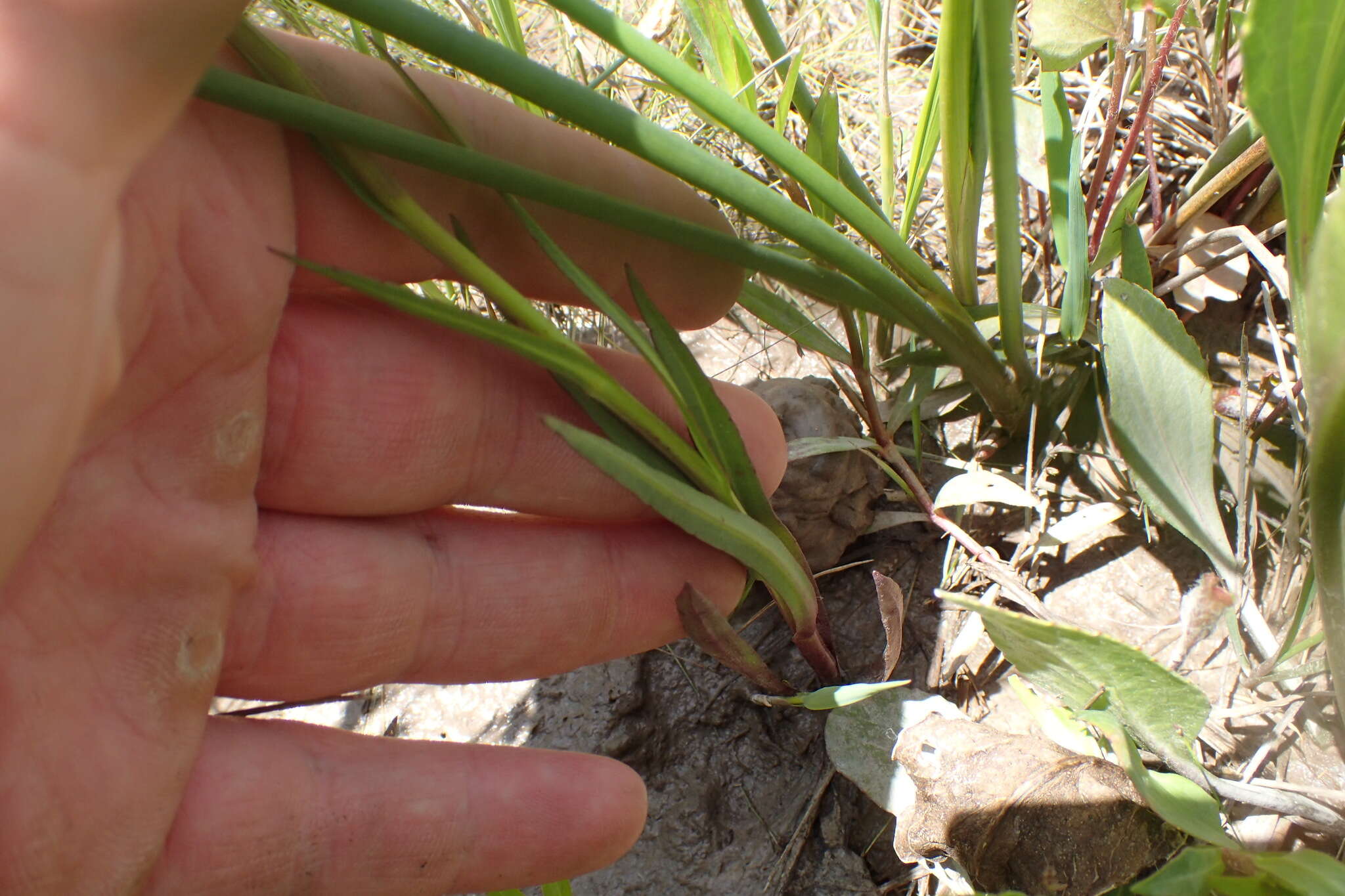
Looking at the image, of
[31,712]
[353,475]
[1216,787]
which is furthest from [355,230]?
[1216,787]

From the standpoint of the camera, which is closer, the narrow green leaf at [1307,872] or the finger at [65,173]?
the finger at [65,173]

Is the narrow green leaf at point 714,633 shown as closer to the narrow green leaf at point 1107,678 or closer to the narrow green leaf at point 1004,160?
the narrow green leaf at point 1107,678

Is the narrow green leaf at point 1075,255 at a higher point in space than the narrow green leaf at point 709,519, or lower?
higher

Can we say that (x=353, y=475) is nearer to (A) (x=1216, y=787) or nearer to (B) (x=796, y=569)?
(B) (x=796, y=569)

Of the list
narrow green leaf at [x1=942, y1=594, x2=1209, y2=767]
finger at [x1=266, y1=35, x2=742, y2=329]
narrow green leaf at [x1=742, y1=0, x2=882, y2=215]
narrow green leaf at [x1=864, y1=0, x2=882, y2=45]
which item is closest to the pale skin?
finger at [x1=266, y1=35, x2=742, y2=329]

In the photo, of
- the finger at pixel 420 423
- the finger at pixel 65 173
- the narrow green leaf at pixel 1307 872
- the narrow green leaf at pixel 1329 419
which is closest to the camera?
the narrow green leaf at pixel 1329 419

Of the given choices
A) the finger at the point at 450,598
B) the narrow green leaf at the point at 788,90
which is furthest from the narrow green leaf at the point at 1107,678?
the narrow green leaf at the point at 788,90

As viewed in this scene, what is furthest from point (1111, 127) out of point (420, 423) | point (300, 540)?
point (300, 540)
